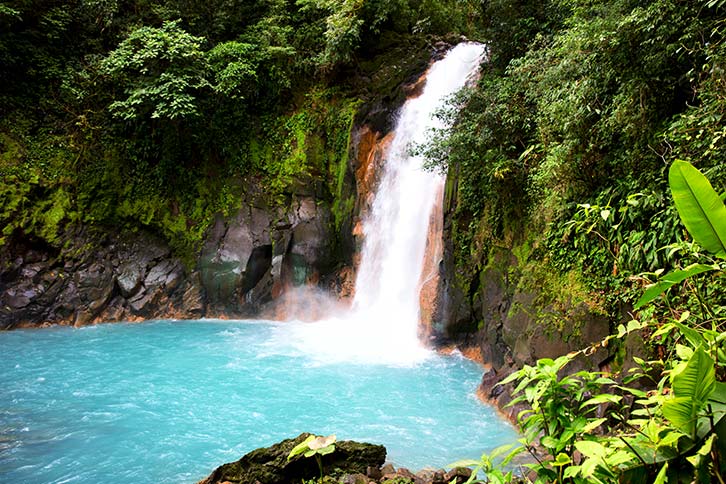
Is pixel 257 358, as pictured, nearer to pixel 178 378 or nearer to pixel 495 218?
pixel 178 378

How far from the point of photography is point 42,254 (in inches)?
456

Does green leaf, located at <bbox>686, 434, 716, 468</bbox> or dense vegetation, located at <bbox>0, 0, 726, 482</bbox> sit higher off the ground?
dense vegetation, located at <bbox>0, 0, 726, 482</bbox>

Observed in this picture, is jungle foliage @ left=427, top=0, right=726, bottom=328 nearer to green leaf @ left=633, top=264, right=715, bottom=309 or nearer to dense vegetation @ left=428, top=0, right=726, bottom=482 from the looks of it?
dense vegetation @ left=428, top=0, right=726, bottom=482

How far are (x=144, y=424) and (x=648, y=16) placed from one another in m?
7.48

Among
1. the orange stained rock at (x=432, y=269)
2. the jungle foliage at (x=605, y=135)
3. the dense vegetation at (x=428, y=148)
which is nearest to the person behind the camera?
the jungle foliage at (x=605, y=135)

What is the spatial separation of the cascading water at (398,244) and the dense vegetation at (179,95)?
126 cm

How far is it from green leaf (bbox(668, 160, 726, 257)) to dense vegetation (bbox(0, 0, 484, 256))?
1031 centimetres

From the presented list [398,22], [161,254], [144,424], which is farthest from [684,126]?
[161,254]

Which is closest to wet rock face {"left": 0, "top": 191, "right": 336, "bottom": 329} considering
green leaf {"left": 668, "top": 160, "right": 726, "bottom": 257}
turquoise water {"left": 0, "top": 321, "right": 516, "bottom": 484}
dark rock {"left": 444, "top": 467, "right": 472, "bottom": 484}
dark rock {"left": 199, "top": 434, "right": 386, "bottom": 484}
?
turquoise water {"left": 0, "top": 321, "right": 516, "bottom": 484}

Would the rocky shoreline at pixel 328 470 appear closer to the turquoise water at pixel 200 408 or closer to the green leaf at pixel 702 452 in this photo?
the turquoise water at pixel 200 408

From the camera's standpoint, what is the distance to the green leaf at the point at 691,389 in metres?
1.69

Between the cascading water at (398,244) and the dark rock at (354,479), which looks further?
the cascading water at (398,244)

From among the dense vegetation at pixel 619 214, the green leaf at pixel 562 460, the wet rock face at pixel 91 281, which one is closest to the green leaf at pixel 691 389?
the dense vegetation at pixel 619 214

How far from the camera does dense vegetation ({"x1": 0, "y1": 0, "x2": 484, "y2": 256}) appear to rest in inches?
464
